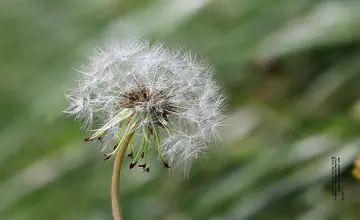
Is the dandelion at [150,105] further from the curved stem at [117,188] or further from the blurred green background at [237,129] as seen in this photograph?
the blurred green background at [237,129]

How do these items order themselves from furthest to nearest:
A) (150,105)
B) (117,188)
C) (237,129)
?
1. (237,129)
2. (150,105)
3. (117,188)

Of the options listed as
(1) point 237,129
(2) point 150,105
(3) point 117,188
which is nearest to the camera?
(3) point 117,188

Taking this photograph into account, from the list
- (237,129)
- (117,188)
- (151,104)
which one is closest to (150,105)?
(151,104)

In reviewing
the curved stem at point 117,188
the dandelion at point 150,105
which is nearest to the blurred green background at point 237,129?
the dandelion at point 150,105

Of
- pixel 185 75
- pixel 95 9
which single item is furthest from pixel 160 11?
pixel 185 75

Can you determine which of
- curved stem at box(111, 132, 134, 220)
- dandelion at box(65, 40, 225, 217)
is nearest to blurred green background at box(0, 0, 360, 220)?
dandelion at box(65, 40, 225, 217)

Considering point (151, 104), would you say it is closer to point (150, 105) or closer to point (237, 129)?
point (150, 105)
